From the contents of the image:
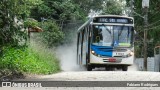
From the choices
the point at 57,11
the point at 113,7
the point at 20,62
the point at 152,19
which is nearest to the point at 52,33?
the point at 57,11

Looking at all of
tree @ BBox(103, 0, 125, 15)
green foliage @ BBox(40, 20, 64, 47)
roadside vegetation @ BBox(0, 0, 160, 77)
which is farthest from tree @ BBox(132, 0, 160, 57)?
tree @ BBox(103, 0, 125, 15)

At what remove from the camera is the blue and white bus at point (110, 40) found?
88.1ft

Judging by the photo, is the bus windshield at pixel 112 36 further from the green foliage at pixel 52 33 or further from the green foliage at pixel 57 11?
Answer: the green foliage at pixel 57 11

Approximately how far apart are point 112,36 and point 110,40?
0.86 ft

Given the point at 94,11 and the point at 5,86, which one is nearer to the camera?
the point at 5,86

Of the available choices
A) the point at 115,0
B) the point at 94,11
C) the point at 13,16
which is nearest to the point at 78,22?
the point at 94,11

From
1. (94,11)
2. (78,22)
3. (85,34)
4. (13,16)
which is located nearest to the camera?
(13,16)

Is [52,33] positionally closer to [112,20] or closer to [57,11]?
[57,11]

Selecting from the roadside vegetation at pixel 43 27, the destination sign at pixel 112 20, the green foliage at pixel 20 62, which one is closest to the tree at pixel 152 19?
the roadside vegetation at pixel 43 27

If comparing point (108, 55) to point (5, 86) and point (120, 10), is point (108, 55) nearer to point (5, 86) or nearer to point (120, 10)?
point (5, 86)

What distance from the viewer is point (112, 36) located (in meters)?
26.9

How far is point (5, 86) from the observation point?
1248 cm

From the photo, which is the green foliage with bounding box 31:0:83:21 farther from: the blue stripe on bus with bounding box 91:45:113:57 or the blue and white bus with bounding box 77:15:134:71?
the blue stripe on bus with bounding box 91:45:113:57

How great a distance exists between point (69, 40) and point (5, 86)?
37.7 metres
